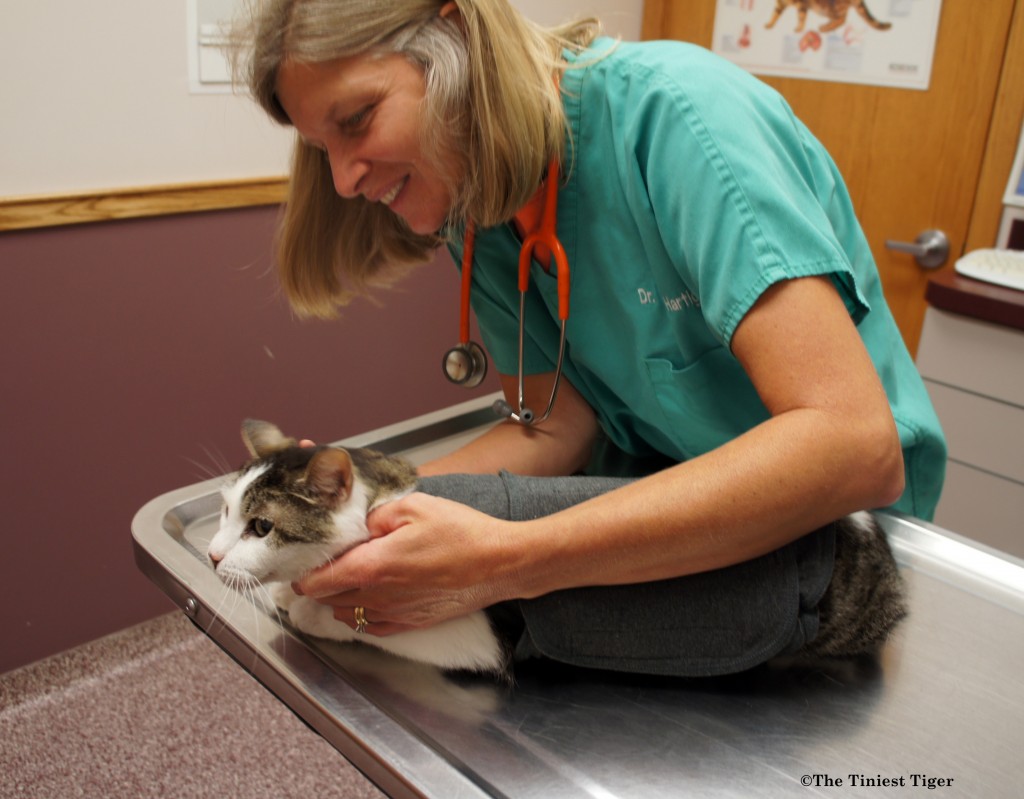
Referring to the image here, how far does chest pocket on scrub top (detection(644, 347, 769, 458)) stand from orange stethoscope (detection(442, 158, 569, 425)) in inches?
4.6

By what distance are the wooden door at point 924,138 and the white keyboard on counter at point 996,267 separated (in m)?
0.11

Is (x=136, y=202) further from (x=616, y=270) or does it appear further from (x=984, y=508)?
(x=984, y=508)

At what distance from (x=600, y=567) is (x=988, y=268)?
4.73 ft

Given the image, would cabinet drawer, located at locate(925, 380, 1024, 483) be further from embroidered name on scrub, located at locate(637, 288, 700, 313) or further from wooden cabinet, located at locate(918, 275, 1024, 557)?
embroidered name on scrub, located at locate(637, 288, 700, 313)

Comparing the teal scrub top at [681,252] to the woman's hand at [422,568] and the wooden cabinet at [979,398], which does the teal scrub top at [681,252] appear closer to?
the woman's hand at [422,568]

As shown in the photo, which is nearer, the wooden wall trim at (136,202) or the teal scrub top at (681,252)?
the teal scrub top at (681,252)

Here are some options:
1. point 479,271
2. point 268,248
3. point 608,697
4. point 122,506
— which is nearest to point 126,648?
point 122,506

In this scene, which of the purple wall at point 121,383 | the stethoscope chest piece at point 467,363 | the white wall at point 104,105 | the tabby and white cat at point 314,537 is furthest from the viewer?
the purple wall at point 121,383

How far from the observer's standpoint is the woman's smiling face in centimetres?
78

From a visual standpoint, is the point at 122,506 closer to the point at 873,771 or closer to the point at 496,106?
the point at 496,106

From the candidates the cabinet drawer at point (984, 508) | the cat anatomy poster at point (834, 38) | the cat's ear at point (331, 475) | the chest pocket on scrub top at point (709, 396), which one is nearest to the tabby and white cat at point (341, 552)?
the cat's ear at point (331, 475)

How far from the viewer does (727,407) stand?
2.87 feet

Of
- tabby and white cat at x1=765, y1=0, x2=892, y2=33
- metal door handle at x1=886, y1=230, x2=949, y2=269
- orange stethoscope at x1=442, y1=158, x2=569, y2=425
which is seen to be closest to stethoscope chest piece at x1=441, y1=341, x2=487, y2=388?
orange stethoscope at x1=442, y1=158, x2=569, y2=425

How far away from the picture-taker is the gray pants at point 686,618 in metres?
0.69
